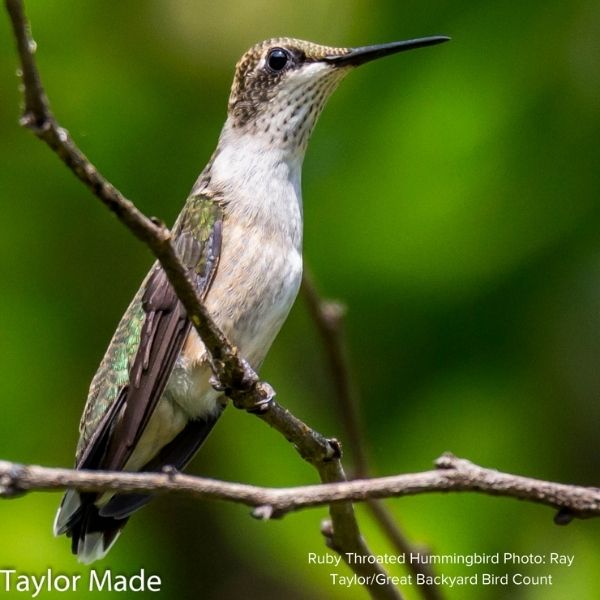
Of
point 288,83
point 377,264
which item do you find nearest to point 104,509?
point 377,264

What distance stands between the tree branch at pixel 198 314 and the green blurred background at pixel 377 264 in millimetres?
997

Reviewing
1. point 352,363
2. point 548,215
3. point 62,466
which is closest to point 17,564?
point 62,466

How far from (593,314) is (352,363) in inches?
36.5

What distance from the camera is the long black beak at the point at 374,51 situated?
3465mm

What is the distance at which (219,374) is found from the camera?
2.47m

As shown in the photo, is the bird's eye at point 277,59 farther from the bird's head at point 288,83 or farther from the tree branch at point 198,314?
the tree branch at point 198,314

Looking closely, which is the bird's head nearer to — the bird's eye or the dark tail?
the bird's eye

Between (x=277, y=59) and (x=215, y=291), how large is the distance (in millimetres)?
987

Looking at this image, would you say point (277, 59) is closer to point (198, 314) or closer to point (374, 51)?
point (374, 51)

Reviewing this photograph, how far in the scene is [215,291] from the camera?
10.8 feet

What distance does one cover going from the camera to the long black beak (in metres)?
3.46

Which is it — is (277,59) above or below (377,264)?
above

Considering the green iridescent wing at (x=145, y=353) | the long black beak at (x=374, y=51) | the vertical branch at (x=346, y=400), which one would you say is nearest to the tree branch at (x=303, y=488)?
the vertical branch at (x=346, y=400)

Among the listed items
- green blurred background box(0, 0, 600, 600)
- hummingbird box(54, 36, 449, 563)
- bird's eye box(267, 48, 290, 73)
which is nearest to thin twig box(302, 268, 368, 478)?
hummingbird box(54, 36, 449, 563)
